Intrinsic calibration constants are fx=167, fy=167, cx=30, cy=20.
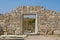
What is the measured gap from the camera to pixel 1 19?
602 inches

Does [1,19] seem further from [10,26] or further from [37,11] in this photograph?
[37,11]

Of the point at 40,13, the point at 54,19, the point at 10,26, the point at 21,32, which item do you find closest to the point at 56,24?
the point at 54,19

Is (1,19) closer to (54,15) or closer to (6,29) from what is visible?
(6,29)

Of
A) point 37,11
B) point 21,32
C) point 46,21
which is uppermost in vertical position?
point 37,11

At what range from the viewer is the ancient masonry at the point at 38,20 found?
15.1m

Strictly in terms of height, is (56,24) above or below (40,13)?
below

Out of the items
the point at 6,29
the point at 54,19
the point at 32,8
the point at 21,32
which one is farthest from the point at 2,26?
the point at 54,19

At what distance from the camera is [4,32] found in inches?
593

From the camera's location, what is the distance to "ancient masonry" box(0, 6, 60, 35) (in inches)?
596

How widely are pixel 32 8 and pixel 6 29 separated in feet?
9.96

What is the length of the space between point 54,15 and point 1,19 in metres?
4.86

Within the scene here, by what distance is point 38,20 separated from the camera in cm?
1516

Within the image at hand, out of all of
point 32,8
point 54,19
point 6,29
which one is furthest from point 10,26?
point 54,19

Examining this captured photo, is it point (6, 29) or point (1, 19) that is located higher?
point (1, 19)
